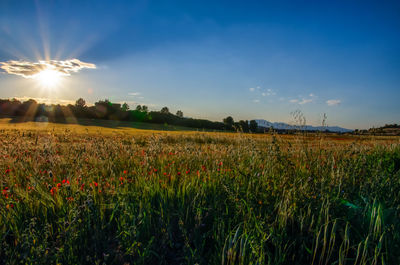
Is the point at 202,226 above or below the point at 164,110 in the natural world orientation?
below

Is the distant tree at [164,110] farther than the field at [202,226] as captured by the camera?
Yes

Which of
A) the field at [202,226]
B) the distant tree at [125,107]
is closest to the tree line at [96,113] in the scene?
the distant tree at [125,107]

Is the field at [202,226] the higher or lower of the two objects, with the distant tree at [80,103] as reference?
lower

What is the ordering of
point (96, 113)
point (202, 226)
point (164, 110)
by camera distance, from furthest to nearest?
point (164, 110) < point (96, 113) < point (202, 226)

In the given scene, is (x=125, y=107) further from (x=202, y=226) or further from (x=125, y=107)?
(x=202, y=226)

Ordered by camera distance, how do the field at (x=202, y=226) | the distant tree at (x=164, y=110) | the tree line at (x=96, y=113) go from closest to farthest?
the field at (x=202, y=226), the tree line at (x=96, y=113), the distant tree at (x=164, y=110)

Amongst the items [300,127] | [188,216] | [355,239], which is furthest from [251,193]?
[300,127]

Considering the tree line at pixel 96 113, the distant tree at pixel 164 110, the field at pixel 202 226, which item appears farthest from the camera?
the distant tree at pixel 164 110

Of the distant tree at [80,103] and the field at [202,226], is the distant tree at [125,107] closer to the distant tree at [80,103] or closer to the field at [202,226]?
the distant tree at [80,103]

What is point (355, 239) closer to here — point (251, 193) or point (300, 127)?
point (251, 193)

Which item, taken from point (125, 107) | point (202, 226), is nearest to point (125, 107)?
point (125, 107)

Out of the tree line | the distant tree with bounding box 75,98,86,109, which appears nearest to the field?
the tree line

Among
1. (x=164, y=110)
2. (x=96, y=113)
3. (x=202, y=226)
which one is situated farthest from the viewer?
(x=164, y=110)

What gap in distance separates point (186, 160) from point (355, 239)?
343 centimetres
